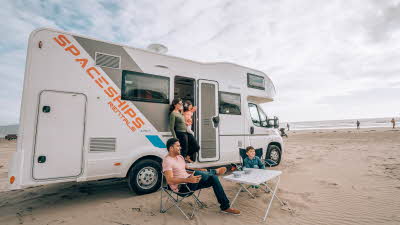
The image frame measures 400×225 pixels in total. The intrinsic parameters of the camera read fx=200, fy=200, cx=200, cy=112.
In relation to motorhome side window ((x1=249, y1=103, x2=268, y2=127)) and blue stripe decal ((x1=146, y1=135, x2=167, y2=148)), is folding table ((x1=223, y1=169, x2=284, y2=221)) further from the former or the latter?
motorhome side window ((x1=249, y1=103, x2=268, y2=127))

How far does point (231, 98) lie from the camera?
5645 mm

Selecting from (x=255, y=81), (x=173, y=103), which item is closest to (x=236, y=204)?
(x=173, y=103)

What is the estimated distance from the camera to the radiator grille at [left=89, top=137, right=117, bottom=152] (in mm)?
3619

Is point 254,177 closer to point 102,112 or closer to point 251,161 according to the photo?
point 251,161

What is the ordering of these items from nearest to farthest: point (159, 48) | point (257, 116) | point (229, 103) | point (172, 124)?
1. point (172, 124)
2. point (159, 48)
3. point (229, 103)
4. point (257, 116)

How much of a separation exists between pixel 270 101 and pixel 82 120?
18.6 ft

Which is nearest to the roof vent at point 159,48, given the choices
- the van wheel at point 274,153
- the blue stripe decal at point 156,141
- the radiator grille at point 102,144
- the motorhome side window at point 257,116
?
the blue stripe decal at point 156,141

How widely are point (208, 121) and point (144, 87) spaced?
181cm

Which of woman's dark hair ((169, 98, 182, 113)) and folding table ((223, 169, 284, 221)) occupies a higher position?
woman's dark hair ((169, 98, 182, 113))

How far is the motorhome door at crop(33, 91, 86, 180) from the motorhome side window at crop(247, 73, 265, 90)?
176 inches

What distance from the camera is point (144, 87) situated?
14.0ft

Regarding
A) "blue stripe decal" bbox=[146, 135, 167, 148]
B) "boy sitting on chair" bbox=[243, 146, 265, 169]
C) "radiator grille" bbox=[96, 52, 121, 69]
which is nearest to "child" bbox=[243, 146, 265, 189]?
"boy sitting on chair" bbox=[243, 146, 265, 169]

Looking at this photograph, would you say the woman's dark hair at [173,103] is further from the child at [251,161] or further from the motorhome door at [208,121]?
the child at [251,161]

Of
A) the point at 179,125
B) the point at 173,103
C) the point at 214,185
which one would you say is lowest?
the point at 214,185
